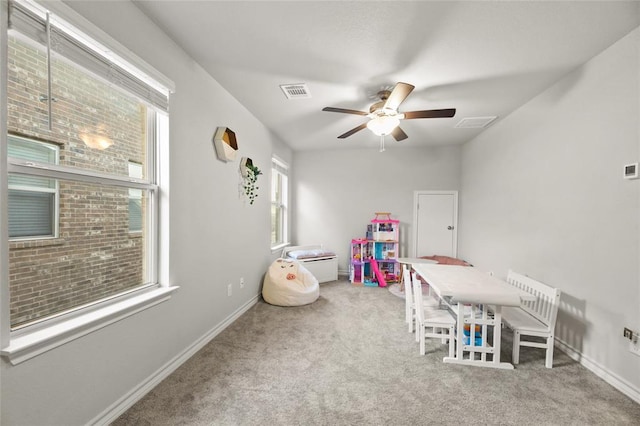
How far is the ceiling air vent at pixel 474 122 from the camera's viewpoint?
332cm

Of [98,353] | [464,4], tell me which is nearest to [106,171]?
[98,353]

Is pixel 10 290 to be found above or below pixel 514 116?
below

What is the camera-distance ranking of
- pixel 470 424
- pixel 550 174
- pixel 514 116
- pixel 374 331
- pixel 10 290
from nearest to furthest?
pixel 10 290
pixel 470 424
pixel 550 174
pixel 374 331
pixel 514 116

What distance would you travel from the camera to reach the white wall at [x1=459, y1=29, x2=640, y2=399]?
172cm

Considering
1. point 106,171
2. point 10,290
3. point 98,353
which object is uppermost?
point 106,171

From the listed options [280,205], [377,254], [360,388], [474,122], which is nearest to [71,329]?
[360,388]

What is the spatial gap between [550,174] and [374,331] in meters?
2.28

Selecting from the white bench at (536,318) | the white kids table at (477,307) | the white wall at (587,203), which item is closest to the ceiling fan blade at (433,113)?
the white wall at (587,203)

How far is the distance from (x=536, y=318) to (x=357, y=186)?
3.34m

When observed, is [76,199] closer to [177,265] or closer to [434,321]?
[177,265]

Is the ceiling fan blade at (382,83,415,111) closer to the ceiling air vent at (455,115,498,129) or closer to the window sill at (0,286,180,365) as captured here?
the ceiling air vent at (455,115,498,129)

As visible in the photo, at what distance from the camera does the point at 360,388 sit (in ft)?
5.74

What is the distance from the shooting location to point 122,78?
1.50 meters

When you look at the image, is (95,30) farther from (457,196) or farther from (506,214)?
(457,196)
